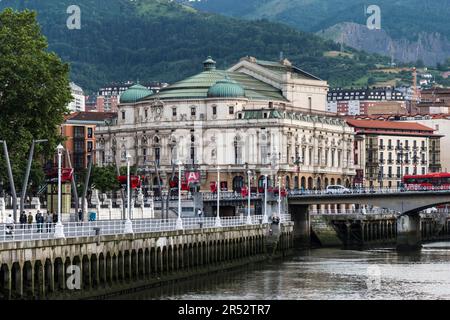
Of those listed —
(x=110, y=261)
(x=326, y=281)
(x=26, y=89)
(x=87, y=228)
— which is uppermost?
(x=26, y=89)

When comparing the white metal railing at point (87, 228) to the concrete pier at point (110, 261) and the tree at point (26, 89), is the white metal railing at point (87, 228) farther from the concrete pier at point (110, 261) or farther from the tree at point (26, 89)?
the tree at point (26, 89)

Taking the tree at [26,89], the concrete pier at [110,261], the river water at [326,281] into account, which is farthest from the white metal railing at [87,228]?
the tree at [26,89]

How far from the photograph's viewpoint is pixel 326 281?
440 ft

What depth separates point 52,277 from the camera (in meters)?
102

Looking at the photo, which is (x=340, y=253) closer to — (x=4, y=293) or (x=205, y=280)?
(x=205, y=280)

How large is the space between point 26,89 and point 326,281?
37.5 metres

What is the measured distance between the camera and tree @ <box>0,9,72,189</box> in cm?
15700

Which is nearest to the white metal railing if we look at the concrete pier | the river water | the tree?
the concrete pier

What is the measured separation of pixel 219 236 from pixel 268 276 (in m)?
8.37

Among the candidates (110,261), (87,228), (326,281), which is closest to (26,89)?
(326,281)

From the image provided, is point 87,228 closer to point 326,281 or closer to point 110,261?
point 110,261

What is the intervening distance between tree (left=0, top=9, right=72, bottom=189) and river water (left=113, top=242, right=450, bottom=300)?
913 inches

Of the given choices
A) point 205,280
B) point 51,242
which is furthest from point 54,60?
point 51,242
